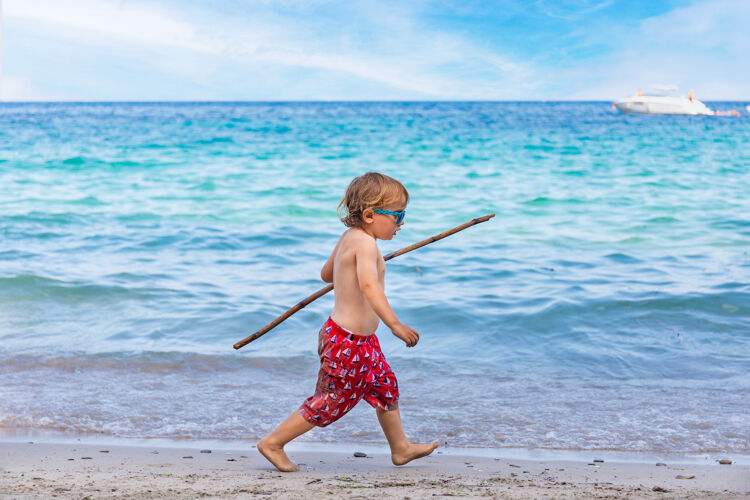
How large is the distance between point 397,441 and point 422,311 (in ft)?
9.94

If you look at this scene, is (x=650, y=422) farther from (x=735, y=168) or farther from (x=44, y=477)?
(x=735, y=168)

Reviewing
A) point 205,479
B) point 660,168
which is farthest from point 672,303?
point 660,168

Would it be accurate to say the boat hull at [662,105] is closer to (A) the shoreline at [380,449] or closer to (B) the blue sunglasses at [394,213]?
(A) the shoreline at [380,449]

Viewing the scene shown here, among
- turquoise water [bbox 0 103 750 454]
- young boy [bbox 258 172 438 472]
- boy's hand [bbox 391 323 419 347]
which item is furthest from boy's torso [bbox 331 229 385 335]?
turquoise water [bbox 0 103 750 454]

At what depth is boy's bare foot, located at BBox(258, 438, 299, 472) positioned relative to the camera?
2.93m

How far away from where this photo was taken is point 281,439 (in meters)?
2.94

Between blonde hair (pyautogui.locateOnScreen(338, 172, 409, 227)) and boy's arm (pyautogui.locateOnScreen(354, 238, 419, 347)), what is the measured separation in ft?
A: 0.42

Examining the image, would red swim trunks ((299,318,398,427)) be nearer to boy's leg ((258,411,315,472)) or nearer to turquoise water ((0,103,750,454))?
boy's leg ((258,411,315,472))

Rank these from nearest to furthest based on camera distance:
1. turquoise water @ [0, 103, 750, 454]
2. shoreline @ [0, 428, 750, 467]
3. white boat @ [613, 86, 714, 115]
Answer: shoreline @ [0, 428, 750, 467]
turquoise water @ [0, 103, 750, 454]
white boat @ [613, 86, 714, 115]

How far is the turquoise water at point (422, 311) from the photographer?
3.91 m

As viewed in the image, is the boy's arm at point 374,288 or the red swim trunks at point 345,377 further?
the red swim trunks at point 345,377

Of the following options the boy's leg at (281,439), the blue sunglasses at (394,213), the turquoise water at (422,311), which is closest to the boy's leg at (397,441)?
the boy's leg at (281,439)

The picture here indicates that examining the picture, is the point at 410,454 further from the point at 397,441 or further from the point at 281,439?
the point at 281,439

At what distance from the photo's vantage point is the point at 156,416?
388cm
